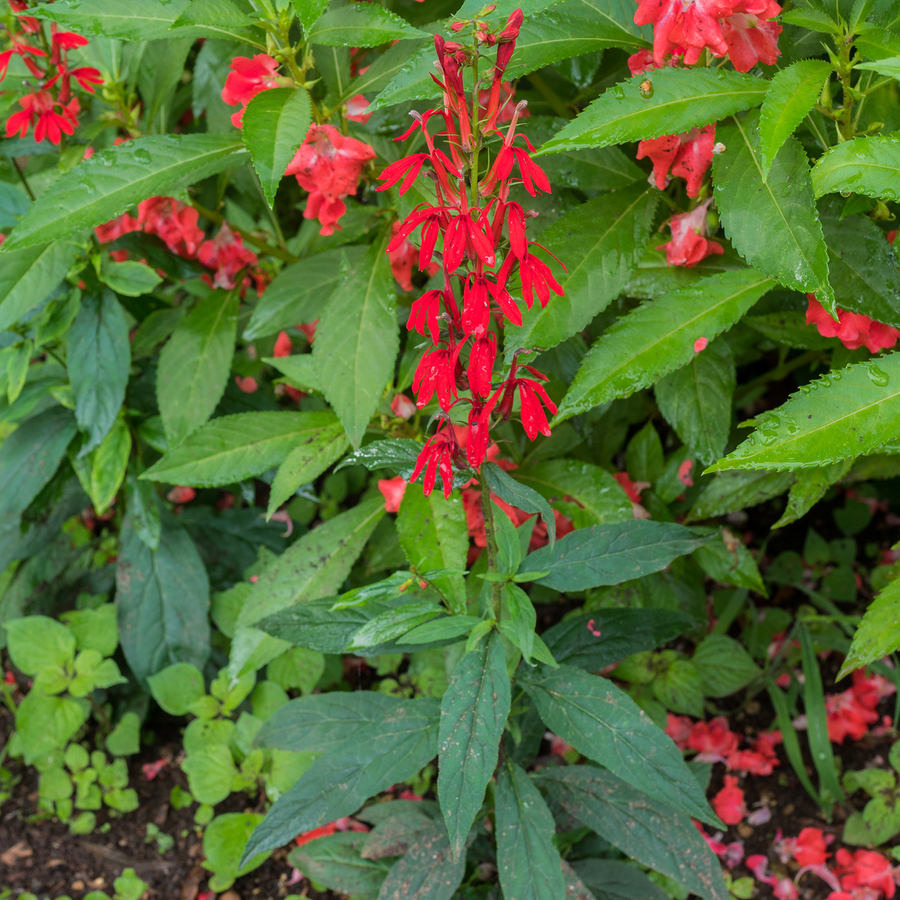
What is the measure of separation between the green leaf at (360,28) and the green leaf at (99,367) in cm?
68

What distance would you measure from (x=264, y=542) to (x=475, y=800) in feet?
3.73

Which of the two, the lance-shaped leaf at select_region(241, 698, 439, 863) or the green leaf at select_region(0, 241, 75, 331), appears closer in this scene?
the lance-shaped leaf at select_region(241, 698, 439, 863)

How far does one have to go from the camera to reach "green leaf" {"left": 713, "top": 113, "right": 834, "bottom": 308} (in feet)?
2.70

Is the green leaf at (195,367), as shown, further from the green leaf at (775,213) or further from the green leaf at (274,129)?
the green leaf at (775,213)

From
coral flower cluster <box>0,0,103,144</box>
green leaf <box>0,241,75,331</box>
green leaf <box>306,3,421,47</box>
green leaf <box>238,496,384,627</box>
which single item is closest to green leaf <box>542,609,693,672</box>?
green leaf <box>238,496,384,627</box>

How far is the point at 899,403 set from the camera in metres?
0.81

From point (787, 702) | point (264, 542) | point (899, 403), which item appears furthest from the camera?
point (264, 542)

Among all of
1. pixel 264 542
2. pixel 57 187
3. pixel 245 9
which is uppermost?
pixel 245 9

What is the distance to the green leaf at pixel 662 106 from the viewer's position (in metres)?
0.83

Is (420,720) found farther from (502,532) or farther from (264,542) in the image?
(264,542)

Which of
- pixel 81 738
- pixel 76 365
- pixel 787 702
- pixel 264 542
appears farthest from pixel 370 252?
pixel 81 738

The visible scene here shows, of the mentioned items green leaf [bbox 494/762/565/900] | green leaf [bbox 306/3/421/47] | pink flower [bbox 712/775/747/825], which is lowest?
pink flower [bbox 712/775/747/825]

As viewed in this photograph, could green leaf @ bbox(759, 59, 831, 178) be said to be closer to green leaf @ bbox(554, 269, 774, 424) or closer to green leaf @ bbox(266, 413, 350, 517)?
green leaf @ bbox(554, 269, 774, 424)

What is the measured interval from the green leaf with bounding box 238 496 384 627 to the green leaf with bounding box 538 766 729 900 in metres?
0.48
